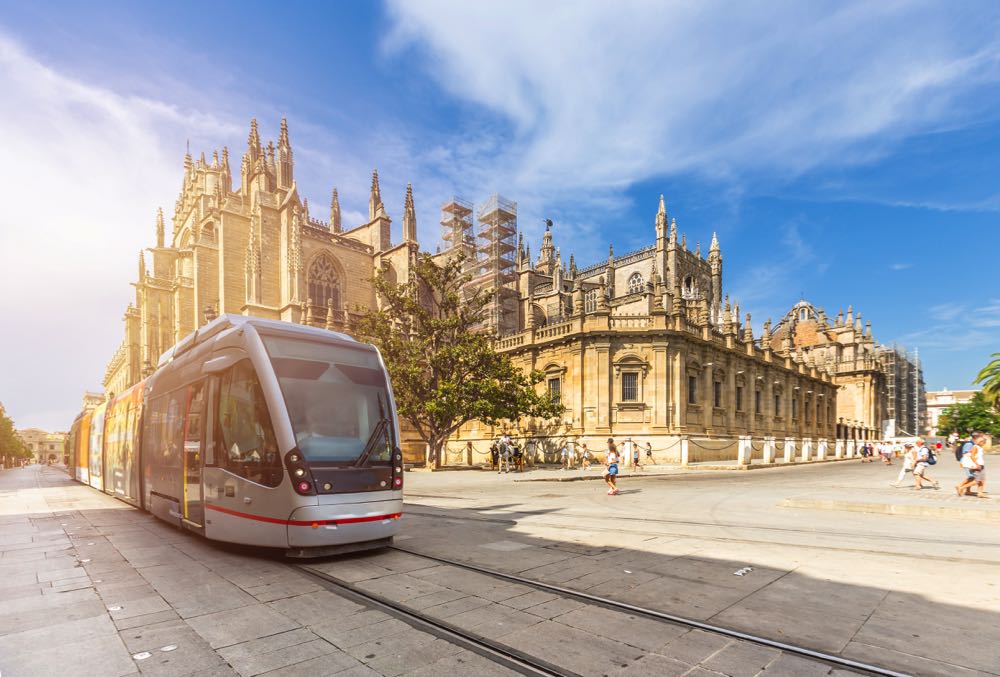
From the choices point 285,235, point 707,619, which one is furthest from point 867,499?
point 285,235

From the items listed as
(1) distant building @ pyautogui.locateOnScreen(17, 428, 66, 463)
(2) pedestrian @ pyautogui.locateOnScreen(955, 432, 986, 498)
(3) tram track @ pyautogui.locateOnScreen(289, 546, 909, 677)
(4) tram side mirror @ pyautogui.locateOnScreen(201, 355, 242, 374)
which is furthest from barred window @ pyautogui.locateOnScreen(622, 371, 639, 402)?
(1) distant building @ pyautogui.locateOnScreen(17, 428, 66, 463)

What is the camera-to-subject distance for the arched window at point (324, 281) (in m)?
40.2

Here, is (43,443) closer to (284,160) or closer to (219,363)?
(284,160)

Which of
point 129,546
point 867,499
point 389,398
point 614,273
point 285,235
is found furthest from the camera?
point 614,273

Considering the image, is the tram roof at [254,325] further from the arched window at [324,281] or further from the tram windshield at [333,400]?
the arched window at [324,281]

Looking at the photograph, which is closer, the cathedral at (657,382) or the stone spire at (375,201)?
the cathedral at (657,382)

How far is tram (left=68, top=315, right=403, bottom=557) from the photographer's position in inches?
239

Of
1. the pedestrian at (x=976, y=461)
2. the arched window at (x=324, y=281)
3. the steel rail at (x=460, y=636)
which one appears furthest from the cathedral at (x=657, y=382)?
the steel rail at (x=460, y=636)

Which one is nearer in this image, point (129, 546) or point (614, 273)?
point (129, 546)

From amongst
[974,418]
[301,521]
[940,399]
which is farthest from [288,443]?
[940,399]

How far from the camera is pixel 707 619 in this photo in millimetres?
4406

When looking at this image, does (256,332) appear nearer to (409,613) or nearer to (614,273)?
(409,613)

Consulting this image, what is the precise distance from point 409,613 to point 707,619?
258cm

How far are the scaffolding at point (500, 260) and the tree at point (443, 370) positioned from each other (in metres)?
17.9
